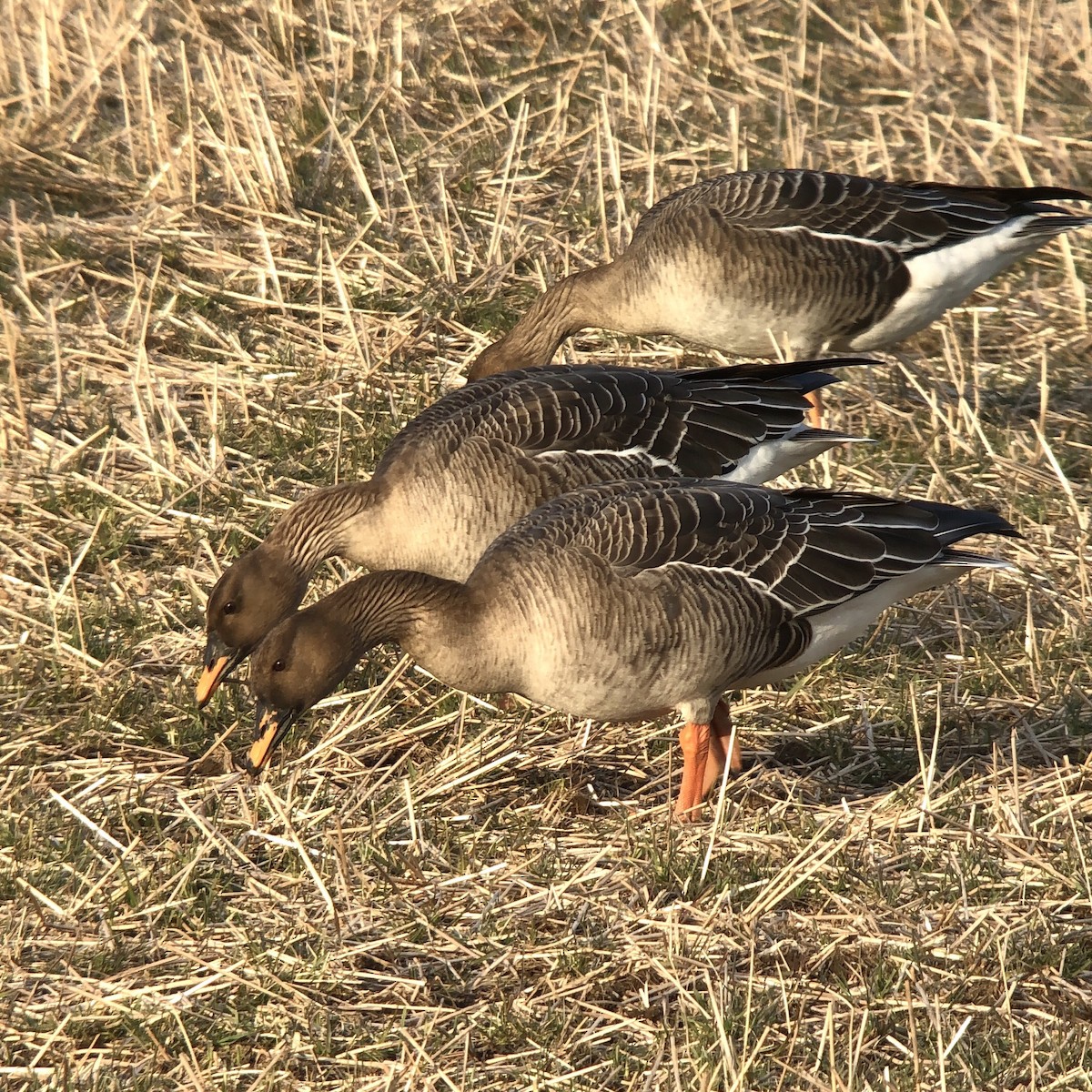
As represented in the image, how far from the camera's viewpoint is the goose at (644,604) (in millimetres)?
4980

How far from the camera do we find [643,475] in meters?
6.18

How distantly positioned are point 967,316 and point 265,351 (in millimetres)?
3767

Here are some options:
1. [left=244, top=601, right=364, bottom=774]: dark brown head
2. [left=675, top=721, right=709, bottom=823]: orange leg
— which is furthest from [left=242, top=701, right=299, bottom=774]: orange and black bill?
[left=675, top=721, right=709, bottom=823]: orange leg

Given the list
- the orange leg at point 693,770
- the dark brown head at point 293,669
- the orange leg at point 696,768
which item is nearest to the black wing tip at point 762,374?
the orange leg at point 696,768

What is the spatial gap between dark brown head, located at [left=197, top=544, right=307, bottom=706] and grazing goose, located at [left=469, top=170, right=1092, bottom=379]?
189 cm

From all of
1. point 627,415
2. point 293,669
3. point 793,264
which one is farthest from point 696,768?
point 793,264

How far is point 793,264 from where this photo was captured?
7.40 m

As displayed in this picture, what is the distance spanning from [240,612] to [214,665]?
216mm

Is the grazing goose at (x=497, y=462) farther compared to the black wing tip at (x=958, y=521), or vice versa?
the grazing goose at (x=497, y=462)

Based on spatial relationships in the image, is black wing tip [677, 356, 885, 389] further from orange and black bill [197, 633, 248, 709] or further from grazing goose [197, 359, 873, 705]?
orange and black bill [197, 633, 248, 709]

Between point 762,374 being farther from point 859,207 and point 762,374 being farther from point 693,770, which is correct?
point 693,770

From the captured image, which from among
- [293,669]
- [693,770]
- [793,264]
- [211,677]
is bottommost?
[693,770]

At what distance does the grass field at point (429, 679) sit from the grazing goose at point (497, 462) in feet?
1.57

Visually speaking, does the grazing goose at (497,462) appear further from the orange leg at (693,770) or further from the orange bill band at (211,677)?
the orange leg at (693,770)
